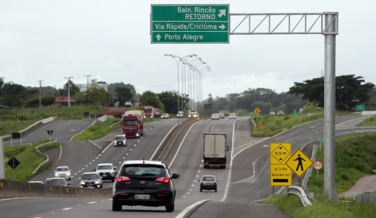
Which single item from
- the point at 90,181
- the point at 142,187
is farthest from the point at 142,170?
the point at 90,181

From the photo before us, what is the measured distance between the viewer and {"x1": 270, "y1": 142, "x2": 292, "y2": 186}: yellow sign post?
3164cm

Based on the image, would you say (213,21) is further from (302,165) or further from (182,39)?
(302,165)

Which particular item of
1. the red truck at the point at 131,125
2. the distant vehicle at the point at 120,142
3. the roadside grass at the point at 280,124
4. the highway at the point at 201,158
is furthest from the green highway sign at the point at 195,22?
the roadside grass at the point at 280,124

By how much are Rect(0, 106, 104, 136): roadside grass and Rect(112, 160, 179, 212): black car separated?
310 feet

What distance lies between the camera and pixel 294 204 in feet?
68.5

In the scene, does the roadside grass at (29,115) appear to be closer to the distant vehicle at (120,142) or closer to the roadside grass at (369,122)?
the distant vehicle at (120,142)

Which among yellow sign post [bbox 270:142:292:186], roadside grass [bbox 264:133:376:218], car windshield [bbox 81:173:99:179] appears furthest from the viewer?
roadside grass [bbox 264:133:376:218]

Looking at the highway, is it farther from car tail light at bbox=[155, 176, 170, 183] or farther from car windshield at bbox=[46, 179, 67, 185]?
car tail light at bbox=[155, 176, 170, 183]

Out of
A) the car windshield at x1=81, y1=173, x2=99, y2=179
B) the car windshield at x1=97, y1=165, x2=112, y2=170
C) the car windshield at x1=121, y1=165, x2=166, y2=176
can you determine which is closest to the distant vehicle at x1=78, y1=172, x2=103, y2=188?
the car windshield at x1=81, y1=173, x2=99, y2=179

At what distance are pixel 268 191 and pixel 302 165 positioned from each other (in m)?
19.2

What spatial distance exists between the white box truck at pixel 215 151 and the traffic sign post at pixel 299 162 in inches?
1321

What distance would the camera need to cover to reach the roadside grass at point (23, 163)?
Result: 58.2 meters

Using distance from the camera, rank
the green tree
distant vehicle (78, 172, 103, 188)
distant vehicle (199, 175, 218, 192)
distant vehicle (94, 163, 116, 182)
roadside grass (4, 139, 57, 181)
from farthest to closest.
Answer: the green tree, roadside grass (4, 139, 57, 181), distant vehicle (94, 163, 116, 182), distant vehicle (199, 175, 218, 192), distant vehicle (78, 172, 103, 188)

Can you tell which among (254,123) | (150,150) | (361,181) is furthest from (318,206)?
(254,123)
